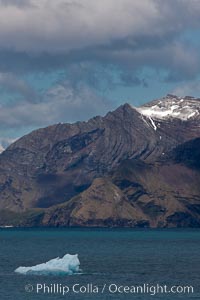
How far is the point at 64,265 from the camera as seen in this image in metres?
164

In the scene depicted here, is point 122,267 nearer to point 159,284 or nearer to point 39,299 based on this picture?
point 159,284

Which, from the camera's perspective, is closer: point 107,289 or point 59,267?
point 107,289

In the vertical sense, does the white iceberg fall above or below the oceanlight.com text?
above

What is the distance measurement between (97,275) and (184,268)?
27.8 metres

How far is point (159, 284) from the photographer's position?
156750 mm

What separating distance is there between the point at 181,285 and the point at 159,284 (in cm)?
386

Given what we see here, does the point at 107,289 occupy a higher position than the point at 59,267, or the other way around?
the point at 59,267

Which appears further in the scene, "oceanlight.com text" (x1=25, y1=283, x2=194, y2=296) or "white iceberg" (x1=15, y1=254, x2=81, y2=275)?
"white iceberg" (x1=15, y1=254, x2=81, y2=275)

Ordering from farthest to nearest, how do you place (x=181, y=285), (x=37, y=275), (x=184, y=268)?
(x=184, y=268), (x=37, y=275), (x=181, y=285)

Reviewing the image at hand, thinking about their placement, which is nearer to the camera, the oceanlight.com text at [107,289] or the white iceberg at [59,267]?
the oceanlight.com text at [107,289]

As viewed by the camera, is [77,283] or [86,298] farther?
[77,283]

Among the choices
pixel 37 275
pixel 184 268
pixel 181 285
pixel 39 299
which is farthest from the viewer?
pixel 184 268

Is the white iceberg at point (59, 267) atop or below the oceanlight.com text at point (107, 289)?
atop

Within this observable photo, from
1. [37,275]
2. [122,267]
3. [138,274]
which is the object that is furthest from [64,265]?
[122,267]
